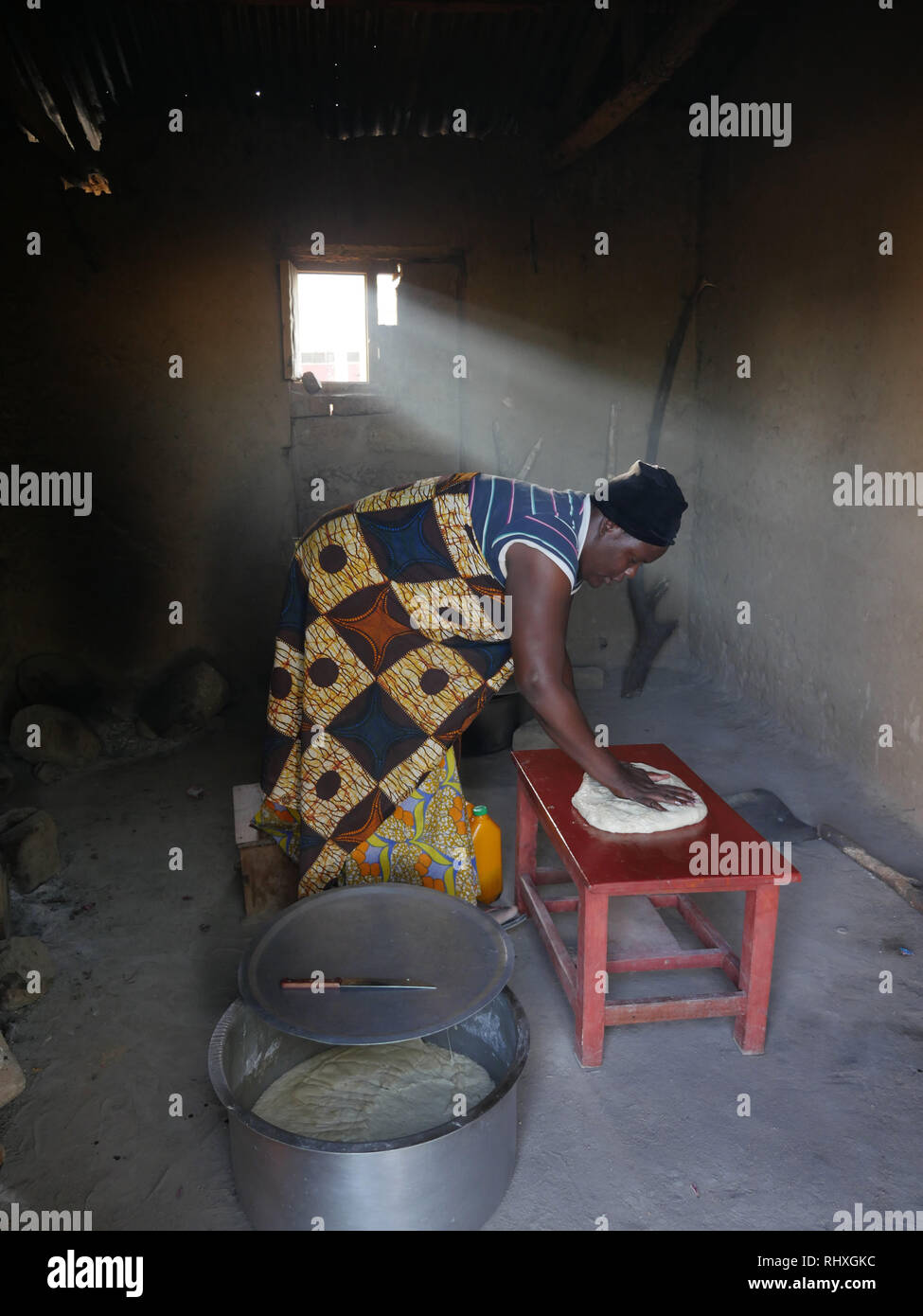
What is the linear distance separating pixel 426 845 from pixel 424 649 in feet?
1.96

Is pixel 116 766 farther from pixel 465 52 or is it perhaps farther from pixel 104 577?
pixel 465 52

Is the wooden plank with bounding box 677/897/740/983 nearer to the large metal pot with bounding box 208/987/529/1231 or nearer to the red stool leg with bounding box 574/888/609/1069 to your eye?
the red stool leg with bounding box 574/888/609/1069

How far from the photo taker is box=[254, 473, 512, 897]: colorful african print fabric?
2.45 metres

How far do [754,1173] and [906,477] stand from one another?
2.85 meters

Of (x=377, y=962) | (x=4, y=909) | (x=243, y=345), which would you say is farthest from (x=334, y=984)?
(x=243, y=345)

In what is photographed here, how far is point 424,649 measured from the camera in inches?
99.9

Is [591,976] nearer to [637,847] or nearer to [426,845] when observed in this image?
[637,847]

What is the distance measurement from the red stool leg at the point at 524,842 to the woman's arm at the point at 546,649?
766 millimetres

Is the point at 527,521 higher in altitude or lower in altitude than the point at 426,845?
higher

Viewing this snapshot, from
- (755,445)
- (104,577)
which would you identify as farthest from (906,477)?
(104,577)

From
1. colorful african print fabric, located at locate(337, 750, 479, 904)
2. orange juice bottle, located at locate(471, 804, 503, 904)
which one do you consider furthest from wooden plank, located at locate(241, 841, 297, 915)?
orange juice bottle, located at locate(471, 804, 503, 904)

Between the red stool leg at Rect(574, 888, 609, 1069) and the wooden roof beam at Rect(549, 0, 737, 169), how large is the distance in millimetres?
3263

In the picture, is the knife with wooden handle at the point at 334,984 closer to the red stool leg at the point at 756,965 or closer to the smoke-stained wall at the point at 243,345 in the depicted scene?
the red stool leg at the point at 756,965

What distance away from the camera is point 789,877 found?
2207 millimetres
